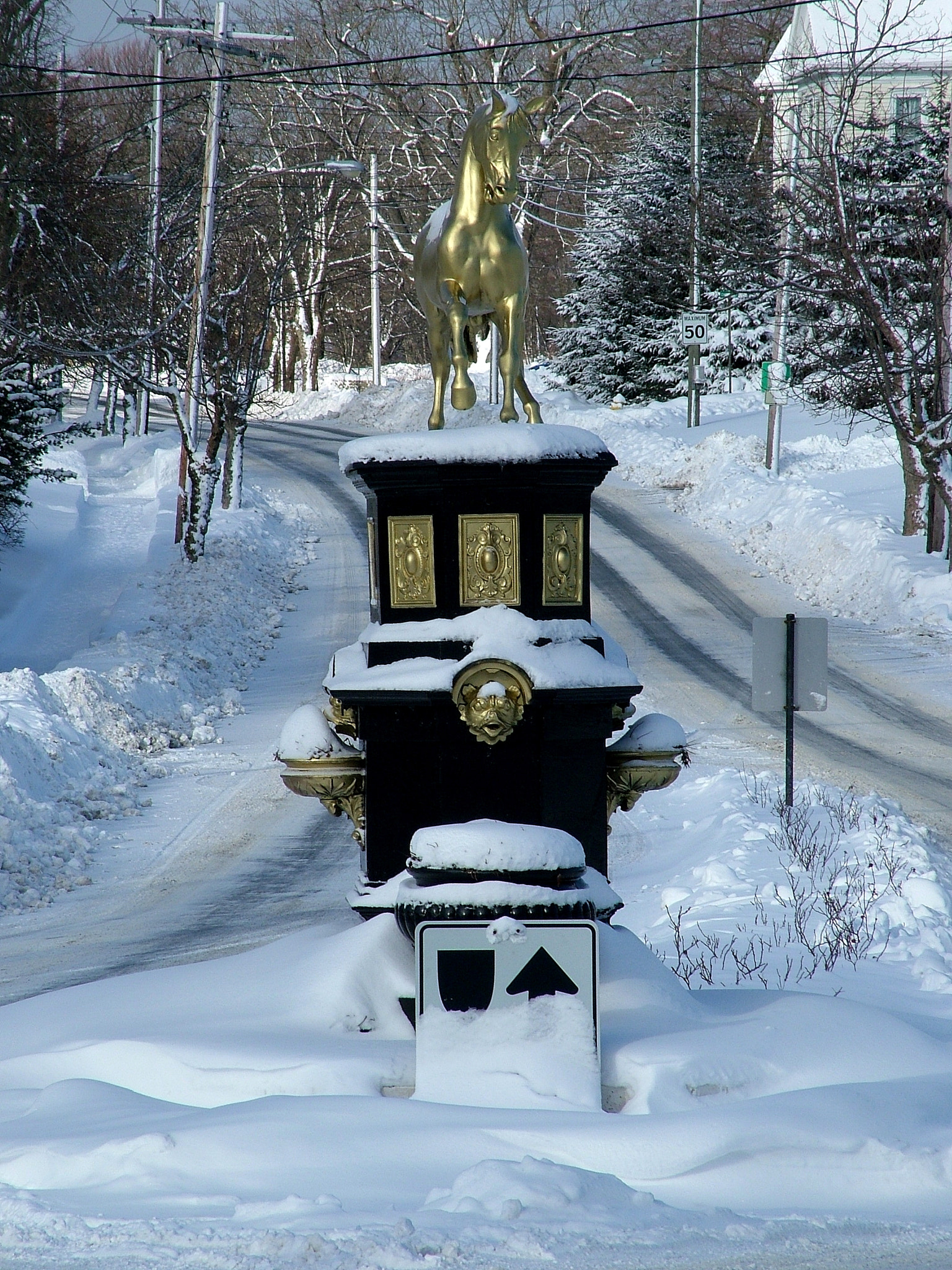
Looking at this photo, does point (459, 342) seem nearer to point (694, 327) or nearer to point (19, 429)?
point (19, 429)

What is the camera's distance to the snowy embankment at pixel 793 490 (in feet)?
63.7

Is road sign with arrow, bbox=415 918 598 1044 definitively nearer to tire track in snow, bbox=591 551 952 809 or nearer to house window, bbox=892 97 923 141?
tire track in snow, bbox=591 551 952 809

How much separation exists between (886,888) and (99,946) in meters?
5.08

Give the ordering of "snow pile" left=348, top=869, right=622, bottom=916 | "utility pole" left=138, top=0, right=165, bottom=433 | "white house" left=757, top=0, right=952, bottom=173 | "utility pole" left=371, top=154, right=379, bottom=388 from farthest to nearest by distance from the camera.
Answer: "utility pole" left=371, top=154, right=379, bottom=388
"white house" left=757, top=0, right=952, bottom=173
"utility pole" left=138, top=0, right=165, bottom=433
"snow pile" left=348, top=869, right=622, bottom=916

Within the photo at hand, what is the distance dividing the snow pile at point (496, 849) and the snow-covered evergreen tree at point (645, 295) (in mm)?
30170

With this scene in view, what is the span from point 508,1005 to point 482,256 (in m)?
3.35

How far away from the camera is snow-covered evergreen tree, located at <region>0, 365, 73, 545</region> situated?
771 inches

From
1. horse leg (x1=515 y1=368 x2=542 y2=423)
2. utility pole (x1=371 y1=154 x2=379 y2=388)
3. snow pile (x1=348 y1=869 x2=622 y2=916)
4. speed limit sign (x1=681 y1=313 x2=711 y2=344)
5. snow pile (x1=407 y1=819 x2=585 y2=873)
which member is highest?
utility pole (x1=371 y1=154 x2=379 y2=388)

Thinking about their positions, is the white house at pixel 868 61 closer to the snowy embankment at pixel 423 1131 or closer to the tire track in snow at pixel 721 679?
the tire track in snow at pixel 721 679

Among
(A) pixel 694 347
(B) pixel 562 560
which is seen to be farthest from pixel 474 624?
(A) pixel 694 347

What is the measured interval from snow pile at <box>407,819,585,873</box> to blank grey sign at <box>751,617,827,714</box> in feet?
18.0

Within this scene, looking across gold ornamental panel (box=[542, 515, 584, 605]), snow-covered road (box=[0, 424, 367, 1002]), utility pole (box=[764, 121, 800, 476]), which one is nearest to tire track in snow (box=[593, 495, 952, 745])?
utility pole (box=[764, 121, 800, 476])

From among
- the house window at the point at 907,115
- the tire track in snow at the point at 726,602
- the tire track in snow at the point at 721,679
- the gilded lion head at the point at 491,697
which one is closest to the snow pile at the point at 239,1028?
the gilded lion head at the point at 491,697

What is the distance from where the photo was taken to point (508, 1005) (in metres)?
4.25
